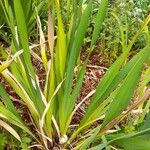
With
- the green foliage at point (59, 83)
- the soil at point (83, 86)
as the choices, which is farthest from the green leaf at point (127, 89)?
the soil at point (83, 86)

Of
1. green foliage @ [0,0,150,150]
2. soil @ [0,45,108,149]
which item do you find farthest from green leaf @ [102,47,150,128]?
soil @ [0,45,108,149]

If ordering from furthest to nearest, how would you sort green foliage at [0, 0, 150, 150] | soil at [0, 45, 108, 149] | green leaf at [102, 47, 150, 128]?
soil at [0, 45, 108, 149] → green foliage at [0, 0, 150, 150] → green leaf at [102, 47, 150, 128]

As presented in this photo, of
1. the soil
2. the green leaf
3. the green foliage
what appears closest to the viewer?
the green leaf

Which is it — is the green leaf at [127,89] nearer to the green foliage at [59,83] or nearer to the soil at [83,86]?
the green foliage at [59,83]

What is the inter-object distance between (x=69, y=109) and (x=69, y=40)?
0.98ft

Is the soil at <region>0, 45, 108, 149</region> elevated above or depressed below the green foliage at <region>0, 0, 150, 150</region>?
below

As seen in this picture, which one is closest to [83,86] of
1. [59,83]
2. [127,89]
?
[59,83]

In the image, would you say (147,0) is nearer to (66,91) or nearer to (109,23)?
(109,23)

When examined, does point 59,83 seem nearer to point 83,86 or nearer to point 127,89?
point 127,89

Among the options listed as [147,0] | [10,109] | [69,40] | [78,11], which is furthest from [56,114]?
[147,0]

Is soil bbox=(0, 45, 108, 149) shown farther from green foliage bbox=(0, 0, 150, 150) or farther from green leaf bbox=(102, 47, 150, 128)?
green leaf bbox=(102, 47, 150, 128)

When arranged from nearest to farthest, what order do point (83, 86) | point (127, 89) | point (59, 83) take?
point (127, 89)
point (59, 83)
point (83, 86)

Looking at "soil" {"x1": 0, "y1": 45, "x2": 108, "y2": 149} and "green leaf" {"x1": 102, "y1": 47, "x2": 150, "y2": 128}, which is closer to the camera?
"green leaf" {"x1": 102, "y1": 47, "x2": 150, "y2": 128}

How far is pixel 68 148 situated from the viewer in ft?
6.39
